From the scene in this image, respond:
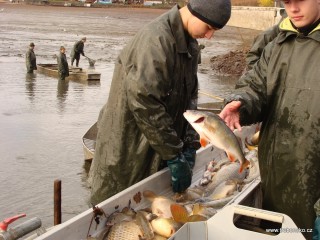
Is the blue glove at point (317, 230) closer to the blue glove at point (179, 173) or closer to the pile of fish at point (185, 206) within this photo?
the pile of fish at point (185, 206)

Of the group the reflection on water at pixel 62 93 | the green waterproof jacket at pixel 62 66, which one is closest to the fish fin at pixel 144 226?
the reflection on water at pixel 62 93

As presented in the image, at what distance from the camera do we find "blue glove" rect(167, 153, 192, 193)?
459 centimetres

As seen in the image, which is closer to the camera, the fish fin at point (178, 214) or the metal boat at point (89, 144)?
the fish fin at point (178, 214)

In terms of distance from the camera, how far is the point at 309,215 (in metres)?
3.87

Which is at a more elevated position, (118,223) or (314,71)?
(314,71)

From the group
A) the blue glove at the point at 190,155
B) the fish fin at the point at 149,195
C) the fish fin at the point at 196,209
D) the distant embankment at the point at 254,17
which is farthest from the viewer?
the distant embankment at the point at 254,17

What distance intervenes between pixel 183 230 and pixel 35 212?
257 inches

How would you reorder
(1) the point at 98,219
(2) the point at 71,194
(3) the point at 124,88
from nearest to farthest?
(1) the point at 98,219, (3) the point at 124,88, (2) the point at 71,194

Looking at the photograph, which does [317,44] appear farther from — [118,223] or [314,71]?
[118,223]

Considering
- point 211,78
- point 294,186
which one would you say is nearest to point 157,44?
point 294,186

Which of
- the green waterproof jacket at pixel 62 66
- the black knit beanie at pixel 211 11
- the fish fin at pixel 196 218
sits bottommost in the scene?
the green waterproof jacket at pixel 62 66

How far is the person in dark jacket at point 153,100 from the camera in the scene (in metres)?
4.28

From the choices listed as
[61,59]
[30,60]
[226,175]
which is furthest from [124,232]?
[30,60]

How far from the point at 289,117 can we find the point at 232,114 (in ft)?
1.34
